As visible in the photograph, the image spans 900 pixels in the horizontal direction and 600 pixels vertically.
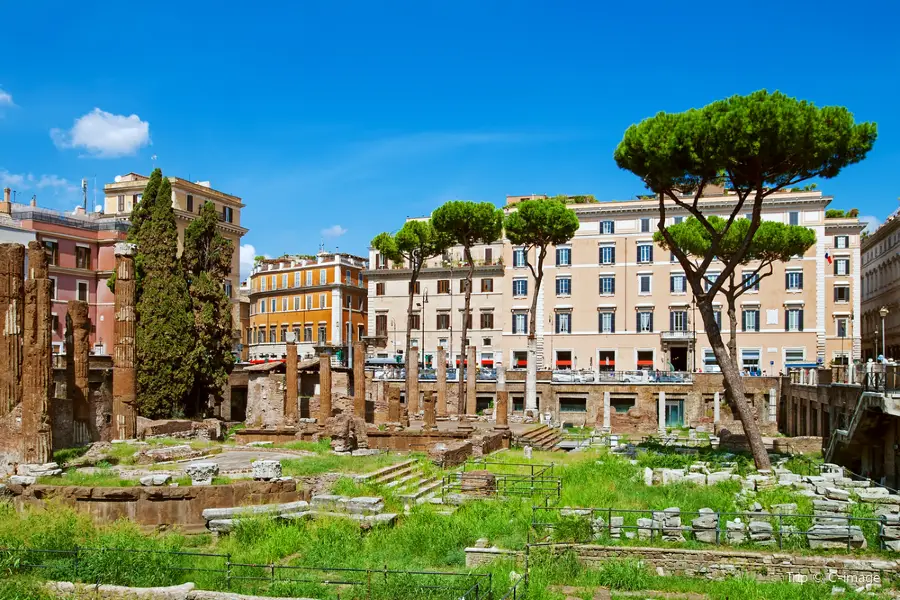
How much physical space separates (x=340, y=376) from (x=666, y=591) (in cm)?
3982

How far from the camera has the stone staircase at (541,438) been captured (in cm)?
3860

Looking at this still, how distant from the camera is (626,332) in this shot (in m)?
62.1

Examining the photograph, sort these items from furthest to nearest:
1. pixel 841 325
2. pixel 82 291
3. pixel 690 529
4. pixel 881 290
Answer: pixel 881 290, pixel 841 325, pixel 82 291, pixel 690 529

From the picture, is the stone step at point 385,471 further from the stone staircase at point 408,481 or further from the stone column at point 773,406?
the stone column at point 773,406

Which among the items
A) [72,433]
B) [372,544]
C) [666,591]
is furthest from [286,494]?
[72,433]

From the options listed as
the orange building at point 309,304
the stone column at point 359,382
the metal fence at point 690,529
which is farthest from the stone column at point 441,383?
the metal fence at point 690,529

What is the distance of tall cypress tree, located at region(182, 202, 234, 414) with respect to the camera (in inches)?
1734

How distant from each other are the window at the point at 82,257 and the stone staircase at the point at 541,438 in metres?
28.0

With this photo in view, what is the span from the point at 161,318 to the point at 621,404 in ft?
94.7

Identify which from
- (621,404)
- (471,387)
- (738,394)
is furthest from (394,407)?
(738,394)

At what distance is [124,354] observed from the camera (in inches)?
1359

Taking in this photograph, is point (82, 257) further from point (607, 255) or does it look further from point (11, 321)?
point (607, 255)

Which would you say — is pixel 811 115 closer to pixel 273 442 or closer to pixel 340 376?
pixel 273 442

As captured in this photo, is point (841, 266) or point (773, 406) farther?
point (841, 266)
